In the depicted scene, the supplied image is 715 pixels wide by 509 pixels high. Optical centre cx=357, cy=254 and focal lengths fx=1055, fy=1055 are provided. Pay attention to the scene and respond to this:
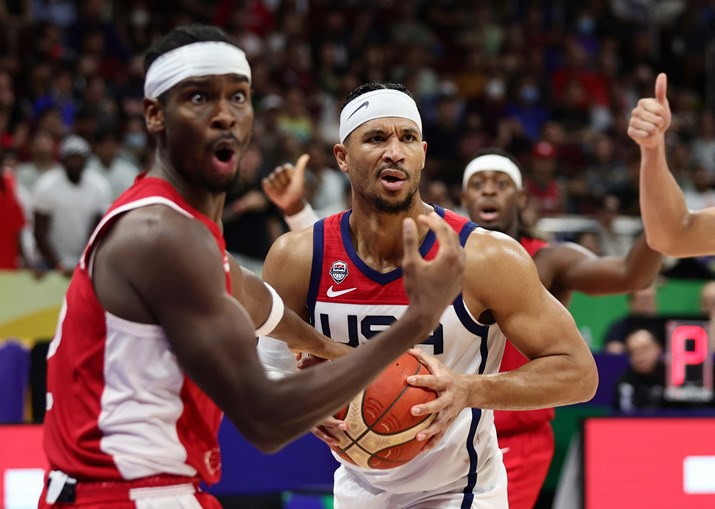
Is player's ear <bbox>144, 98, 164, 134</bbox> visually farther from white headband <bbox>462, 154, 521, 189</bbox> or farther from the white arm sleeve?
white headband <bbox>462, 154, 521, 189</bbox>

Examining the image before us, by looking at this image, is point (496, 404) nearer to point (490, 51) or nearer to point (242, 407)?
point (242, 407)

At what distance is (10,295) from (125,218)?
7.01 metres

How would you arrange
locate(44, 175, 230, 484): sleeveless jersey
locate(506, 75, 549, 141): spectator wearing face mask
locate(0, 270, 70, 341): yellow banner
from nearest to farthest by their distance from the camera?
1. locate(44, 175, 230, 484): sleeveless jersey
2. locate(0, 270, 70, 341): yellow banner
3. locate(506, 75, 549, 141): spectator wearing face mask

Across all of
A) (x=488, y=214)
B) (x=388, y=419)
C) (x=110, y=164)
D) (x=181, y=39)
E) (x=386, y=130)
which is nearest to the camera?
(x=181, y=39)

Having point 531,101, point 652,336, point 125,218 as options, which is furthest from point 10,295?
point 531,101

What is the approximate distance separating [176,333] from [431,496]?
1.95m

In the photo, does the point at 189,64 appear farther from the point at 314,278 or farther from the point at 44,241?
the point at 44,241

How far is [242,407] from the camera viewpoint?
8.84 feet

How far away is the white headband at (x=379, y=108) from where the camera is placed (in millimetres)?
4516

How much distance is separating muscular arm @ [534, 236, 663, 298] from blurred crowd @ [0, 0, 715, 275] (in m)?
4.25

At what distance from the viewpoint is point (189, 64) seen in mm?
2873

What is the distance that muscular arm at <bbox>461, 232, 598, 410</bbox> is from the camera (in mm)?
3996

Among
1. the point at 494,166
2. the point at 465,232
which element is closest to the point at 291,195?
the point at 494,166

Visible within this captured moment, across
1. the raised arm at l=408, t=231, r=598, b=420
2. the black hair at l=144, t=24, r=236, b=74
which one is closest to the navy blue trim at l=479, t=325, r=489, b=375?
the raised arm at l=408, t=231, r=598, b=420
